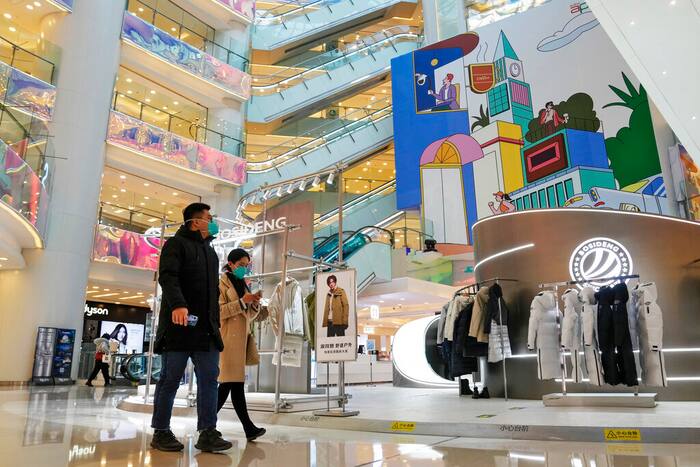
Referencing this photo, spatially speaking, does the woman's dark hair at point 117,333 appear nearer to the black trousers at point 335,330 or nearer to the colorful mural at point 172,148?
the colorful mural at point 172,148

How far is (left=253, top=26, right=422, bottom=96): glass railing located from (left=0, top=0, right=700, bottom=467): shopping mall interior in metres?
0.12

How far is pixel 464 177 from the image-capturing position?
1991 centimetres

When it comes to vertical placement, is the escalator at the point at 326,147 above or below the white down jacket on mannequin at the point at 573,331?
above

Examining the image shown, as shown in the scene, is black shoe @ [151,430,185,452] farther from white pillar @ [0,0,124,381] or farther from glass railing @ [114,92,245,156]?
glass railing @ [114,92,245,156]

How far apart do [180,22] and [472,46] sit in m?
11.4

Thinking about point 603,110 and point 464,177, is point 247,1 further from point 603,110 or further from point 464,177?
point 603,110

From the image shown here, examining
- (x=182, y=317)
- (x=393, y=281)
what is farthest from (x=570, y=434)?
(x=393, y=281)

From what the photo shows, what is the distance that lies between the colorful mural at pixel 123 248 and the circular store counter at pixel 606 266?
1005 cm

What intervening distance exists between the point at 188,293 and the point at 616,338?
4.08 m

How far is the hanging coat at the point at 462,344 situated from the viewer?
21.7ft

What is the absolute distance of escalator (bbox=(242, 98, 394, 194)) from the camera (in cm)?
1933

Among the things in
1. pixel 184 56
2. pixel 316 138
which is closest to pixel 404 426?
pixel 184 56

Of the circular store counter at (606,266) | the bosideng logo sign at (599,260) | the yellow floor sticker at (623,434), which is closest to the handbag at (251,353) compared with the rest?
the yellow floor sticker at (623,434)

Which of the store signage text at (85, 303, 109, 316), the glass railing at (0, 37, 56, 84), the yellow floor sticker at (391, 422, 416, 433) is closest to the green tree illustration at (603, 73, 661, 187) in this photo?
the yellow floor sticker at (391, 422, 416, 433)
